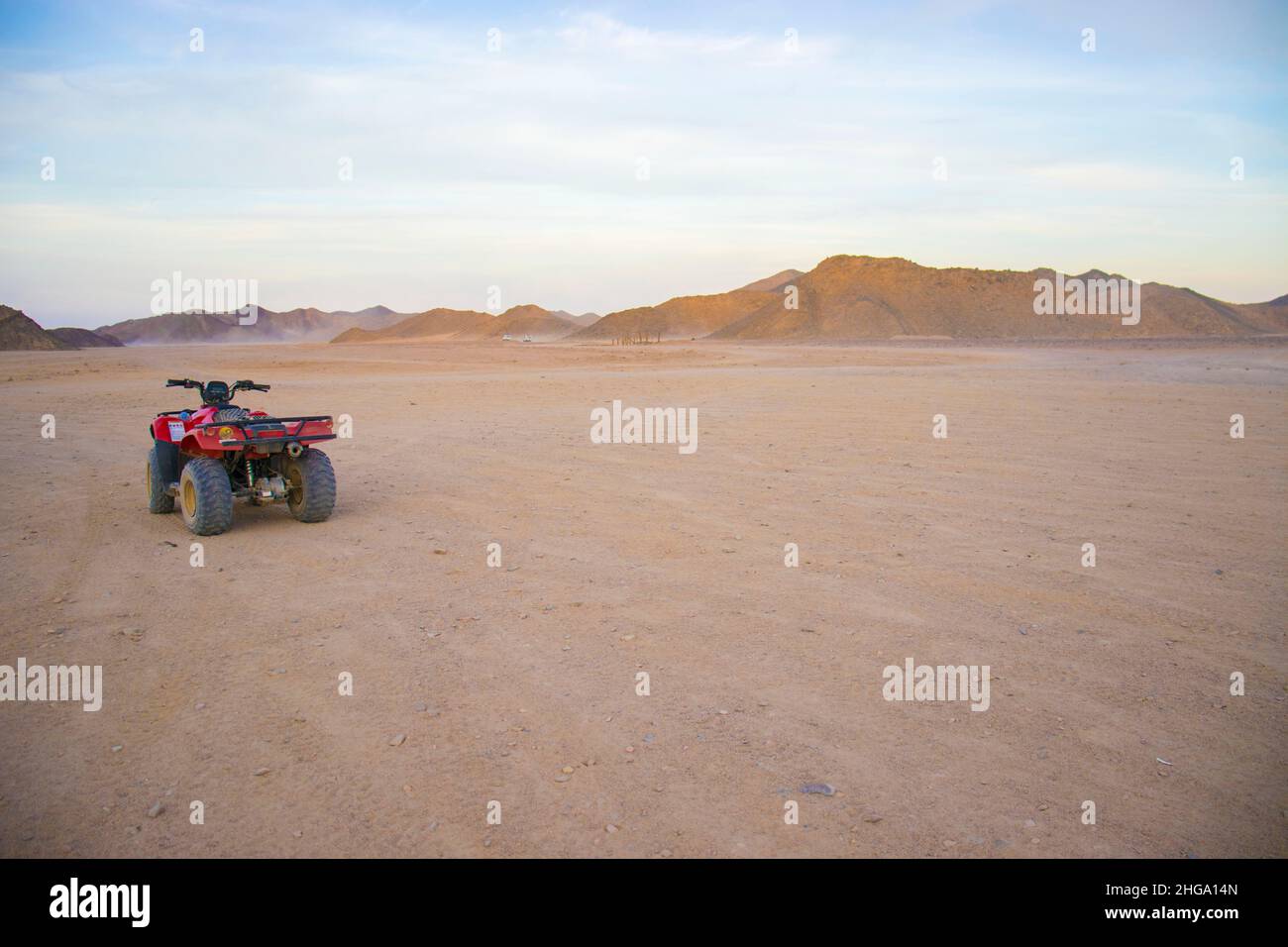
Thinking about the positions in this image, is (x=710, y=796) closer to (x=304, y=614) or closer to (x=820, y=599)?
(x=820, y=599)

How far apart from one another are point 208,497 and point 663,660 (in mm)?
5573

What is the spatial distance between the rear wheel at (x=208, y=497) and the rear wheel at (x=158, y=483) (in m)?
1.01

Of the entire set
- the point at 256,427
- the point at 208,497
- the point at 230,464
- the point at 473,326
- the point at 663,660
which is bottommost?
the point at 663,660

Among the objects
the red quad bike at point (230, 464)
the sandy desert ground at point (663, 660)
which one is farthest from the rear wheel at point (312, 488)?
the sandy desert ground at point (663, 660)

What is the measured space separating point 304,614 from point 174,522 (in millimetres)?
4177

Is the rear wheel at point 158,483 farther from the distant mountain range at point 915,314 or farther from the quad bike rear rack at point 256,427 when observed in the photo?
the distant mountain range at point 915,314

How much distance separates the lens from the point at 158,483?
9.73 metres

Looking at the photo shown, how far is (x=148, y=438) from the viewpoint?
1638cm

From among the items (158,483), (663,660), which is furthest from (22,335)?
(663,660)

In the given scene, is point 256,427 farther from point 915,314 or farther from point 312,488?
point 915,314

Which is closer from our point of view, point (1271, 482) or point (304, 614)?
point (304, 614)

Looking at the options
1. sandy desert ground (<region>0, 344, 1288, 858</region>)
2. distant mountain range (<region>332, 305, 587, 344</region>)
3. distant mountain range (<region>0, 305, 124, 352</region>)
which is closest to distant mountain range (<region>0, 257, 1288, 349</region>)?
distant mountain range (<region>332, 305, 587, 344</region>)
